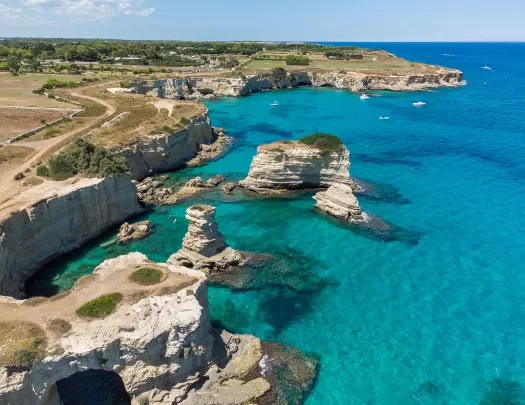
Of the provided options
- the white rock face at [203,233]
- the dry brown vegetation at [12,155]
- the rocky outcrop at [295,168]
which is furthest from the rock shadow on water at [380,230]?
the dry brown vegetation at [12,155]

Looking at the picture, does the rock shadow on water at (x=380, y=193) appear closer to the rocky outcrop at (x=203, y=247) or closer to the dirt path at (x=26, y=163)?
the rocky outcrop at (x=203, y=247)

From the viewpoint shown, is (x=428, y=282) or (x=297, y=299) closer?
(x=297, y=299)

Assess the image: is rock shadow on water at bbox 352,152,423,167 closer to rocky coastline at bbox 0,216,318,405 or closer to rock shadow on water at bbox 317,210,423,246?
rock shadow on water at bbox 317,210,423,246

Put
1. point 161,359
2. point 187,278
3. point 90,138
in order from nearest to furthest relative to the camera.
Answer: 1. point 161,359
2. point 187,278
3. point 90,138

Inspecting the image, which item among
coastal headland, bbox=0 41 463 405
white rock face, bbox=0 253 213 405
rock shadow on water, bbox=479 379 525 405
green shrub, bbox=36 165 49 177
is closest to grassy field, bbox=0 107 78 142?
coastal headland, bbox=0 41 463 405

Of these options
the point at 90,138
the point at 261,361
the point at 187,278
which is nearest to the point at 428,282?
the point at 261,361

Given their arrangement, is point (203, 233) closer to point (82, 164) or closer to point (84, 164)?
point (84, 164)

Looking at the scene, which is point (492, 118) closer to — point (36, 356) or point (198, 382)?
point (198, 382)
